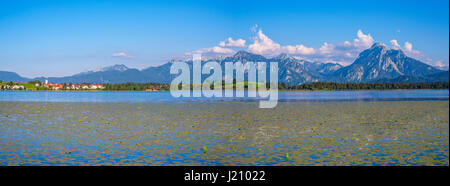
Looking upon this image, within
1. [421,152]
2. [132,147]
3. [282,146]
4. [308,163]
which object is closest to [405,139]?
[421,152]

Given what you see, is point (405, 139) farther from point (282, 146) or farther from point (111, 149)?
point (111, 149)

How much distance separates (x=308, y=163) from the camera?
64.8ft

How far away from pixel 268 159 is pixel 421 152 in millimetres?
10575

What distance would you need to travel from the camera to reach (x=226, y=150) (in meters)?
23.5

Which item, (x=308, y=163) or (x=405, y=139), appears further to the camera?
(x=405, y=139)

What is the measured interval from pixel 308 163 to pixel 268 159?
7.59 ft

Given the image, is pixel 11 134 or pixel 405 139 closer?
pixel 405 139
